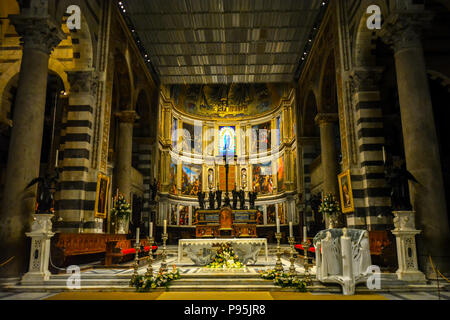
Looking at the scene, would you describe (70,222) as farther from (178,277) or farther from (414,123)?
(414,123)

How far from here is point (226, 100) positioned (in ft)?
103

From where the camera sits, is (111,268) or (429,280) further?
(111,268)

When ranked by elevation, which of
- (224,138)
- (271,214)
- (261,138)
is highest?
(224,138)

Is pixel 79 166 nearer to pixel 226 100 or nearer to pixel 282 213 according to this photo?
pixel 282 213

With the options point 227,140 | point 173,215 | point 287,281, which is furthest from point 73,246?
point 227,140

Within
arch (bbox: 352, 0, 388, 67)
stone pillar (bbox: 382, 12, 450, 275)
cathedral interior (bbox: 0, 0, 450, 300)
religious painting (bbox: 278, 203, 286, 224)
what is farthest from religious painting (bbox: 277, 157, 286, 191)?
stone pillar (bbox: 382, 12, 450, 275)

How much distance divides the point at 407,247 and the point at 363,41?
8.01m

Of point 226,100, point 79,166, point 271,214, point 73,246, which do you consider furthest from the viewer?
point 226,100

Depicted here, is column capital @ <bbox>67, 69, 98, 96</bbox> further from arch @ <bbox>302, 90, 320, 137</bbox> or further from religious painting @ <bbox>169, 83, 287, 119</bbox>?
religious painting @ <bbox>169, 83, 287, 119</bbox>

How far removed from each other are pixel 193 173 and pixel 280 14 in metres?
16.4

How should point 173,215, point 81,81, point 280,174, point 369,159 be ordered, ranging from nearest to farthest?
point 369,159 < point 81,81 < point 173,215 < point 280,174

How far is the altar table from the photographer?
11170mm

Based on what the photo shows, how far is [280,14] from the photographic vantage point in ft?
54.7
